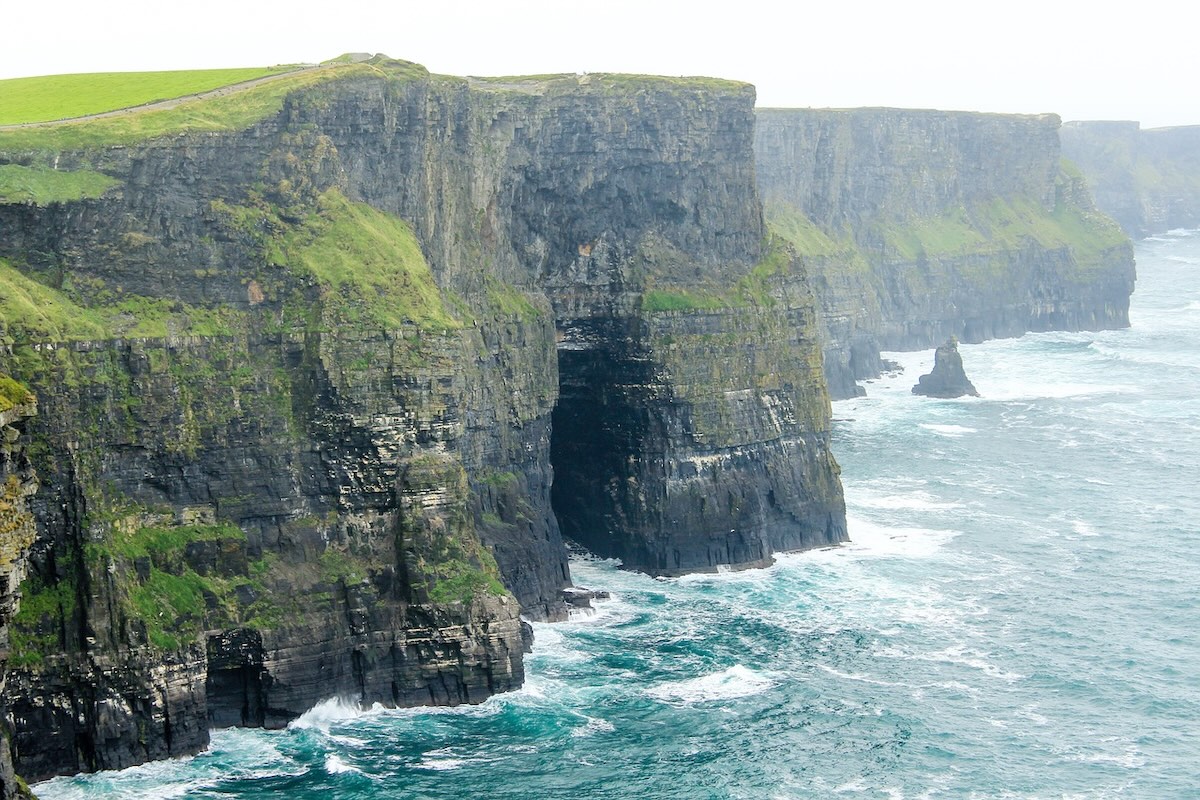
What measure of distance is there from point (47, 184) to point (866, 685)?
39160 mm

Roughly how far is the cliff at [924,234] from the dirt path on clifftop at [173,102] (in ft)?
251

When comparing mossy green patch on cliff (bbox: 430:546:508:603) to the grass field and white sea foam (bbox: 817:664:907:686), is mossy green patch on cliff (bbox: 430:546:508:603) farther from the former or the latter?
the grass field

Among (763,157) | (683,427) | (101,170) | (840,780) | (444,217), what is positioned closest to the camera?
(840,780)

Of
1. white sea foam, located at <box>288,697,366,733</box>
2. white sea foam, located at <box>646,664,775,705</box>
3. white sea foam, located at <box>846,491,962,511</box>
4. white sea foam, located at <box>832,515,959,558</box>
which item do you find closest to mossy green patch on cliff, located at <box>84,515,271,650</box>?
white sea foam, located at <box>288,697,366,733</box>

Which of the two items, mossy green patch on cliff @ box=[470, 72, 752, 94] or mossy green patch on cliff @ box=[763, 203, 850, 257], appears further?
mossy green patch on cliff @ box=[763, 203, 850, 257]

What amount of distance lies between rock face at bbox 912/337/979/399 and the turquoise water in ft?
105

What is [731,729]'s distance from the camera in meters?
69.0

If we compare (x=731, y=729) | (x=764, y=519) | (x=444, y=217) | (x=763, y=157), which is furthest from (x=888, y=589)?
(x=763, y=157)

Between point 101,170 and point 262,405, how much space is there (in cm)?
1119

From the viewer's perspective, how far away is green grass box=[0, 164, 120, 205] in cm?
6575

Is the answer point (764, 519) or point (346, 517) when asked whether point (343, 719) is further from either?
point (764, 519)

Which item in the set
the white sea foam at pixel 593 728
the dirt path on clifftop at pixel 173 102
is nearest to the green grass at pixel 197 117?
the dirt path on clifftop at pixel 173 102

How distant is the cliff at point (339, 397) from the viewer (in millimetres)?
63031

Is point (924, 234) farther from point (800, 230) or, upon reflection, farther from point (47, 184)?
point (47, 184)
